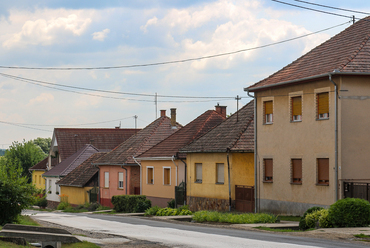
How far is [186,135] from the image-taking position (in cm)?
4134

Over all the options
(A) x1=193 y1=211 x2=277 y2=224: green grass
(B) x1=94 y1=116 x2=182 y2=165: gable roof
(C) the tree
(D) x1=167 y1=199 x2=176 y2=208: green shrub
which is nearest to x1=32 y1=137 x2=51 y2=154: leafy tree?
(C) the tree

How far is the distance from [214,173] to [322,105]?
9878 mm

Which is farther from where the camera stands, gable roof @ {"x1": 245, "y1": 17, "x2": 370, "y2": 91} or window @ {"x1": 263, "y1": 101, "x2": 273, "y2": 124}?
window @ {"x1": 263, "y1": 101, "x2": 273, "y2": 124}

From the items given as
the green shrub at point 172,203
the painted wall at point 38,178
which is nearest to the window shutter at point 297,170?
the green shrub at point 172,203

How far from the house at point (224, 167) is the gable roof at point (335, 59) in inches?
Result: 152

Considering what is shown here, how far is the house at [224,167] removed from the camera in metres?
31.8

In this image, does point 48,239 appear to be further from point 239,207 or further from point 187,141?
point 187,141

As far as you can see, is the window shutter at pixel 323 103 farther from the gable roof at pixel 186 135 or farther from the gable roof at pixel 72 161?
the gable roof at pixel 72 161

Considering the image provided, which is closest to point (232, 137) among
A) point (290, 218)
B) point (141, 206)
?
point (290, 218)

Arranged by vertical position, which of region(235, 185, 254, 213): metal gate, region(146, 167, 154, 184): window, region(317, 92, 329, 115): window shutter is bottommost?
region(235, 185, 254, 213): metal gate

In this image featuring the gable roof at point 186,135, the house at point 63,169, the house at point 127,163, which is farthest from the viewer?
the house at point 63,169

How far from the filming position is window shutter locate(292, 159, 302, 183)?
27023 millimetres

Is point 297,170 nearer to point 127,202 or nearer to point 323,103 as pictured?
point 323,103

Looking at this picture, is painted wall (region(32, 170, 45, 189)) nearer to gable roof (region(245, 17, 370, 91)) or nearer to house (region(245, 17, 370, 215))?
house (region(245, 17, 370, 215))
